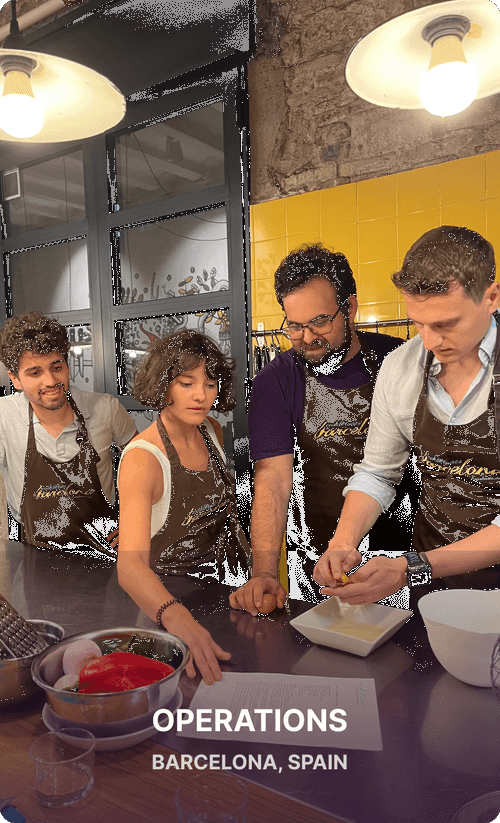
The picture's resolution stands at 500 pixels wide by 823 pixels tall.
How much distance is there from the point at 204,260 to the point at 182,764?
2.83 metres

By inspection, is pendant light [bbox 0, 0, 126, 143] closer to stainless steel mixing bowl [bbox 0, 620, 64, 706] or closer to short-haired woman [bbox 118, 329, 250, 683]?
short-haired woman [bbox 118, 329, 250, 683]

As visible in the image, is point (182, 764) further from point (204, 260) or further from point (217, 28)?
point (217, 28)

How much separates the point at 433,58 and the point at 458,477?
1011 millimetres

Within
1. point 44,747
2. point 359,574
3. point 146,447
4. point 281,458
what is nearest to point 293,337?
point 281,458

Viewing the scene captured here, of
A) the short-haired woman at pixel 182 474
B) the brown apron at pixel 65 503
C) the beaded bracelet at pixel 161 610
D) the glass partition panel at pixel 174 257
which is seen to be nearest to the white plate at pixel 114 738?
the beaded bracelet at pixel 161 610

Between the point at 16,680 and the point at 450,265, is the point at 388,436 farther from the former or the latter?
the point at 16,680

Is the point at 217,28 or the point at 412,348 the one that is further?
the point at 217,28

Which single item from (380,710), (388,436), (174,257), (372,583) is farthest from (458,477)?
(174,257)

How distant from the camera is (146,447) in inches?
66.6

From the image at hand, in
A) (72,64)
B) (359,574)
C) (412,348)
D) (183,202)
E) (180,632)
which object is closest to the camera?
(180,632)

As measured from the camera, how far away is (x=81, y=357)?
13.0 ft

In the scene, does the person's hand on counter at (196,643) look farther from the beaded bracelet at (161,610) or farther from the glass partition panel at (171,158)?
the glass partition panel at (171,158)

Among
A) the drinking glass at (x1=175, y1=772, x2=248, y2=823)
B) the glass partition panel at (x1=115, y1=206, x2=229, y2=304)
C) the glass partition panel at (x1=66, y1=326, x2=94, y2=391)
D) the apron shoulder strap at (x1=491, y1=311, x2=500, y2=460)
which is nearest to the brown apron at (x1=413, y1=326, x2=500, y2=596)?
the apron shoulder strap at (x1=491, y1=311, x2=500, y2=460)

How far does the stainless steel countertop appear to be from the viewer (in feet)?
2.42
